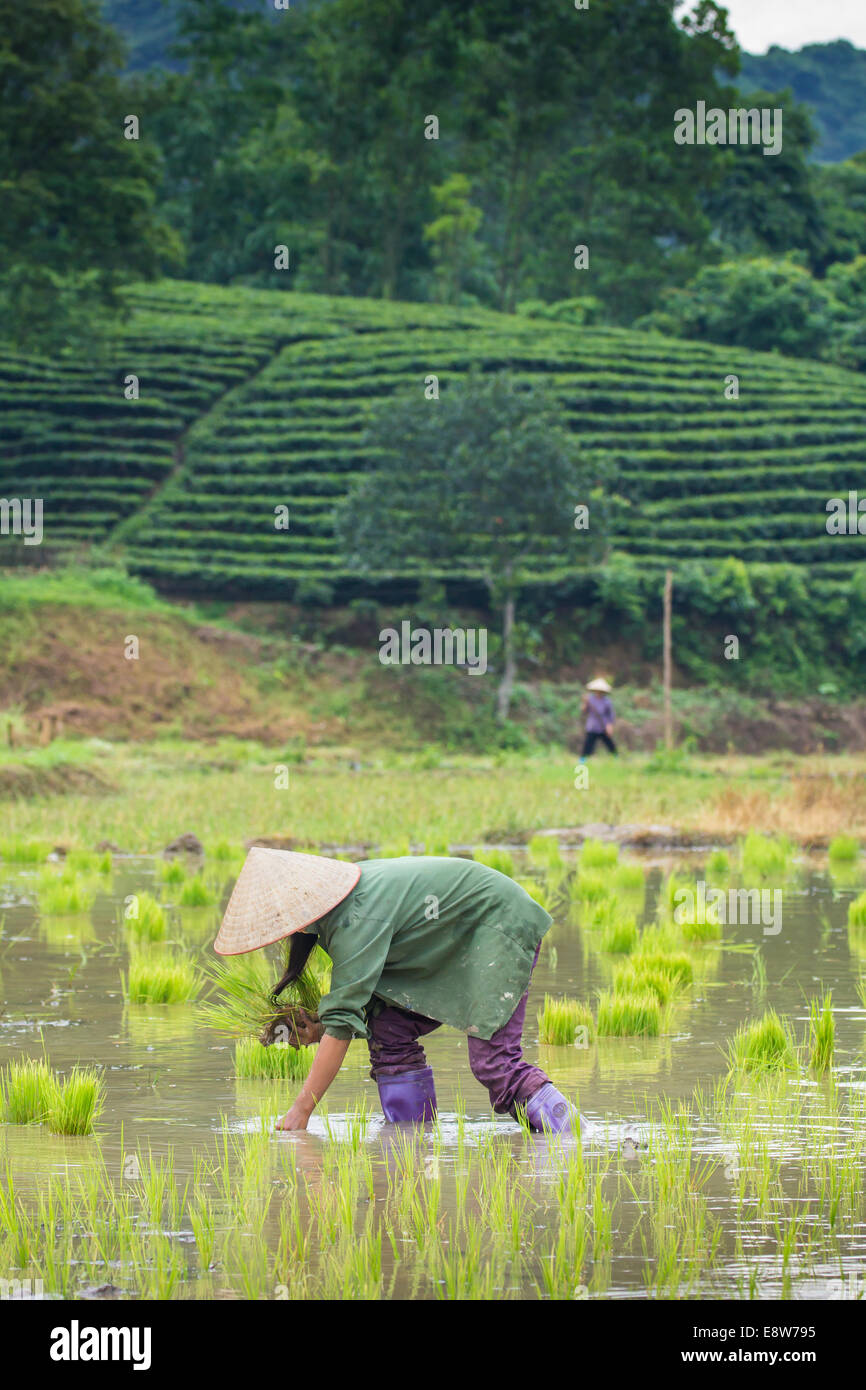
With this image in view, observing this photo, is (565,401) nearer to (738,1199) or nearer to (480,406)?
(480,406)

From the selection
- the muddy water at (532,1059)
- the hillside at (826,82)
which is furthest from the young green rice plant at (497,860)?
the hillside at (826,82)

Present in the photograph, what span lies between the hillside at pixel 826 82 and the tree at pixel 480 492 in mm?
103720

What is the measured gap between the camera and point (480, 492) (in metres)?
30.0

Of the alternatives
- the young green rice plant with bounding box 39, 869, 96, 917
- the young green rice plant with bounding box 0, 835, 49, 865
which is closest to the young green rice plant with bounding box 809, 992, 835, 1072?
the young green rice plant with bounding box 39, 869, 96, 917

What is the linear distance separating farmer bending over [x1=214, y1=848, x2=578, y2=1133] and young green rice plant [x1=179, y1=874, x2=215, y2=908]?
5762 millimetres

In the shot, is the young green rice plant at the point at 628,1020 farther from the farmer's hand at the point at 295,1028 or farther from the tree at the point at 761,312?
the tree at the point at 761,312

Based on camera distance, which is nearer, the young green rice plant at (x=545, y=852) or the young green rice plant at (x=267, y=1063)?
the young green rice plant at (x=267, y=1063)

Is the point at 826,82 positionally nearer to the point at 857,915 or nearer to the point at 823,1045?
the point at 857,915

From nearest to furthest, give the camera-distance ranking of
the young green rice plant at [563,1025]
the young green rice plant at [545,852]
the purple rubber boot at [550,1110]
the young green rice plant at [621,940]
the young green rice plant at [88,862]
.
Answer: the purple rubber boot at [550,1110] → the young green rice plant at [563,1025] → the young green rice plant at [621,940] → the young green rice plant at [88,862] → the young green rice plant at [545,852]

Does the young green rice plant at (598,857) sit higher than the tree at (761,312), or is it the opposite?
the tree at (761,312)

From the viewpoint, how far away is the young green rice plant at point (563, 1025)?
6551mm

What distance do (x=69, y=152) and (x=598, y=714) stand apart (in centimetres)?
1969

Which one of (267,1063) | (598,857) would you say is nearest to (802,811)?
(598,857)

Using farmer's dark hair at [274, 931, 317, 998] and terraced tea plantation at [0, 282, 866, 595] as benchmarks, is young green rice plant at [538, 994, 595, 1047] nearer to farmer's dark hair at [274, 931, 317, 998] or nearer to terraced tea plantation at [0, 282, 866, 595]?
farmer's dark hair at [274, 931, 317, 998]
